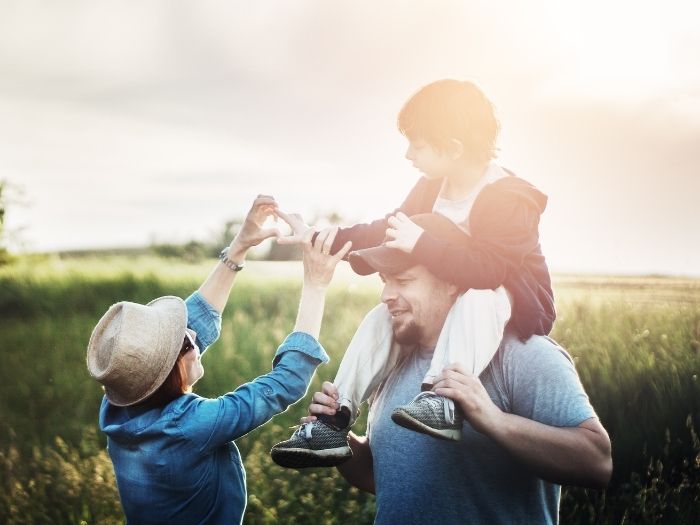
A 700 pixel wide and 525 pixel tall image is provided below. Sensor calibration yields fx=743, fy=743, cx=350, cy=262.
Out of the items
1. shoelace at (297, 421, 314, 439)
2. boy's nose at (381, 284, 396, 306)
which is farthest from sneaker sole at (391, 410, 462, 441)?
boy's nose at (381, 284, 396, 306)

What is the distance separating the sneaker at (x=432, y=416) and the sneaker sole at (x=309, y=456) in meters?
0.42

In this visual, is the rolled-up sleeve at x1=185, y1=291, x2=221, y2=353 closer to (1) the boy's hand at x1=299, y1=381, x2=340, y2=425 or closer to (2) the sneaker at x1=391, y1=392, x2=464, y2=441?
(1) the boy's hand at x1=299, y1=381, x2=340, y2=425

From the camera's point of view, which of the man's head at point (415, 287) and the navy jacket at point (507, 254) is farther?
the man's head at point (415, 287)

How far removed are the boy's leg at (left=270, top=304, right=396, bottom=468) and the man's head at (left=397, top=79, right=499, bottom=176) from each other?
24.2 inches

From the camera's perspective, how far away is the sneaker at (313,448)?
256 cm

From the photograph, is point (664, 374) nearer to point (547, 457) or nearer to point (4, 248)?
point (547, 457)

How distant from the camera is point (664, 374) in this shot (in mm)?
5309

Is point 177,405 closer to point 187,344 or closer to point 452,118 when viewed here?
point 187,344

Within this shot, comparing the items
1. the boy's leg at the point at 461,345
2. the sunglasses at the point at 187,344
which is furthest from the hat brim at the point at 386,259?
the sunglasses at the point at 187,344

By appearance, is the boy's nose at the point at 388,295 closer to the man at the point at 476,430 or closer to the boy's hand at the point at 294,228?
the man at the point at 476,430

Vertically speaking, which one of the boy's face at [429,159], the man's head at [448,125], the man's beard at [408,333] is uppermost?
the man's head at [448,125]

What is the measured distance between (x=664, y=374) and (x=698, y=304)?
1.01 meters

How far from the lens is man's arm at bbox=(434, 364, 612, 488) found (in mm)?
2297

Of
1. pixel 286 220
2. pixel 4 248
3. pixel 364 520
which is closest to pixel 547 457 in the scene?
pixel 286 220
